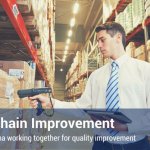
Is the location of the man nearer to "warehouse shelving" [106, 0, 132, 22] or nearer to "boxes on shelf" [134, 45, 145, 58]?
"boxes on shelf" [134, 45, 145, 58]

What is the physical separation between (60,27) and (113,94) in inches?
421

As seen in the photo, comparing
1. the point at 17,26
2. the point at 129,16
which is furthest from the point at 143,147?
the point at 129,16

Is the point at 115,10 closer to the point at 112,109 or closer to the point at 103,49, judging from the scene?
A: the point at 103,49

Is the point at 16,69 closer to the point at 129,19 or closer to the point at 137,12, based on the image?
the point at 137,12

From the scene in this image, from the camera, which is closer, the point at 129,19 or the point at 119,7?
the point at 129,19

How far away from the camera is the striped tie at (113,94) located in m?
1.93

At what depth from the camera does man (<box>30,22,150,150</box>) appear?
1.86m

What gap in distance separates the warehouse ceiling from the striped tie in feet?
2.74

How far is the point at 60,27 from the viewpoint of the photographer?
12.3 metres

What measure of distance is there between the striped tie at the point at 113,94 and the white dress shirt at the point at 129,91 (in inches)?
1.4

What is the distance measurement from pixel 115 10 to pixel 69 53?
12.5 meters

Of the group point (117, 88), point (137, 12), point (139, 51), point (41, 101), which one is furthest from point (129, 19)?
point (41, 101)

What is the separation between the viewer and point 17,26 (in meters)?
1.90
